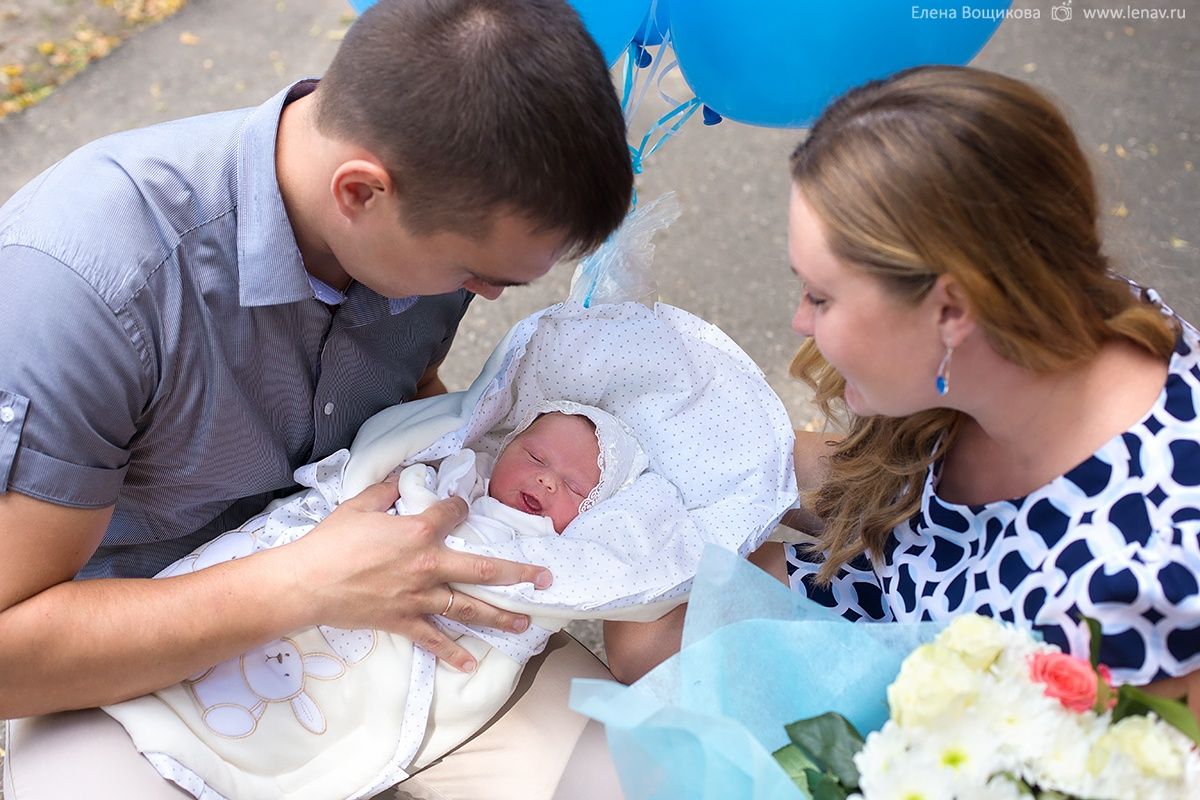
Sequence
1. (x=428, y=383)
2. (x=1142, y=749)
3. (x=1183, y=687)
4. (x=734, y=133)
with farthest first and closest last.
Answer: (x=734, y=133)
(x=428, y=383)
(x=1183, y=687)
(x=1142, y=749)

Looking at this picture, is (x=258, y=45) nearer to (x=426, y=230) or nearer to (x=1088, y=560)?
(x=426, y=230)

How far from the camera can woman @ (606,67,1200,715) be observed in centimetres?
130

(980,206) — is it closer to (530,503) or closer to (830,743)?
(830,743)

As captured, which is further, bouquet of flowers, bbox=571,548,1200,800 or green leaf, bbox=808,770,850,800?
green leaf, bbox=808,770,850,800

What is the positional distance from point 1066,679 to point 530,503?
3.80 feet

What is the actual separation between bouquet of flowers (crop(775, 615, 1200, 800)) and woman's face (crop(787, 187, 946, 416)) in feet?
1.44

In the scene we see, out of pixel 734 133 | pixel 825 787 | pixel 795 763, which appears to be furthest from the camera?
pixel 734 133

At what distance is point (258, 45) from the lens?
4.29 m

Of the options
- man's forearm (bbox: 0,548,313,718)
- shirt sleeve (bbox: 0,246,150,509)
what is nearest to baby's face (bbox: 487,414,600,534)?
man's forearm (bbox: 0,548,313,718)

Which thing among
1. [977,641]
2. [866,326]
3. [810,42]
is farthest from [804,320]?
[977,641]

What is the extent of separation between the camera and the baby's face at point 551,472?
78.5 inches

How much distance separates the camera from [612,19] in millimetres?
1729

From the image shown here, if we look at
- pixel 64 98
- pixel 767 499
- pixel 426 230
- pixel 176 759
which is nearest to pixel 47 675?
pixel 176 759

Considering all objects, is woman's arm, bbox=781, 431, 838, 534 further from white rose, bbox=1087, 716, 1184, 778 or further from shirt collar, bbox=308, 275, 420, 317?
white rose, bbox=1087, 716, 1184, 778
